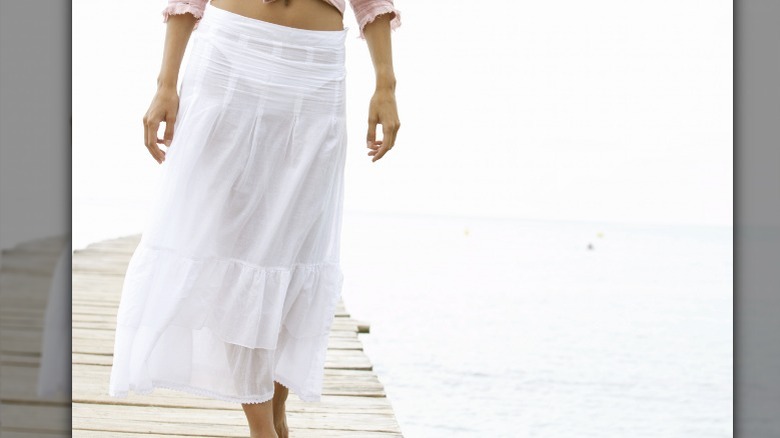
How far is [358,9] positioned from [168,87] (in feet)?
1.37

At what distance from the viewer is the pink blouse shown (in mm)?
1755

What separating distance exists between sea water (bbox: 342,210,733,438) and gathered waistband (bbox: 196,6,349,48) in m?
3.53

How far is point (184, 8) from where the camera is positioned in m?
1.75

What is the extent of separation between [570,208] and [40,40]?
1724 inches

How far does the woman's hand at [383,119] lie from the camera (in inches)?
70.6

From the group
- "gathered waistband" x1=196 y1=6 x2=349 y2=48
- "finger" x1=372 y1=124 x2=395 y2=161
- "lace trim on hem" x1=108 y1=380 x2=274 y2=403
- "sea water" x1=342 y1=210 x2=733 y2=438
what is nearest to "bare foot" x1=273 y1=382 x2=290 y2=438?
"lace trim on hem" x1=108 y1=380 x2=274 y2=403

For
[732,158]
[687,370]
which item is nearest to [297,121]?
[732,158]

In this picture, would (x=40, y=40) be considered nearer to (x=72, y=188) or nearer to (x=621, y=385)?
(x=72, y=188)

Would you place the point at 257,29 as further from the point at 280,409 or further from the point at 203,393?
the point at 280,409

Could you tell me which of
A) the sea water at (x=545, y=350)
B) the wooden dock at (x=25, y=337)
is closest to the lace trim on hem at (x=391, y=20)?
the wooden dock at (x=25, y=337)

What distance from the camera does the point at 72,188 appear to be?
1.46 meters

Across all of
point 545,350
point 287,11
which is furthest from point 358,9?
point 545,350

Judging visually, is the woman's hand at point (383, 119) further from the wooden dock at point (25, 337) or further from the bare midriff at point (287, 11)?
the wooden dock at point (25, 337)

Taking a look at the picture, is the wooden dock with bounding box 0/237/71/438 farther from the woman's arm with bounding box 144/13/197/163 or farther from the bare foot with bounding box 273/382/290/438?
the bare foot with bounding box 273/382/290/438
